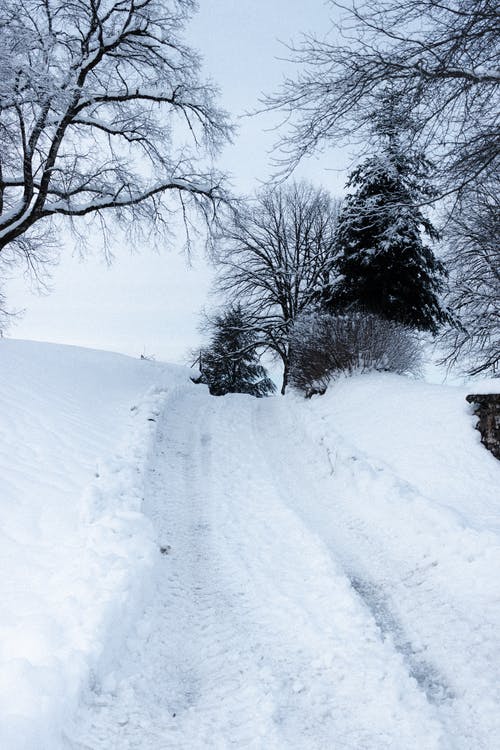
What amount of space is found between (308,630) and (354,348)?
9.14 metres

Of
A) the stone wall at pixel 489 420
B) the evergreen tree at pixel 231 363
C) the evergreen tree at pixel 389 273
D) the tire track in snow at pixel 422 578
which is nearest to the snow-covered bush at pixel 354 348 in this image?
the evergreen tree at pixel 389 273

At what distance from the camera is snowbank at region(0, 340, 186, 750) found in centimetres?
232

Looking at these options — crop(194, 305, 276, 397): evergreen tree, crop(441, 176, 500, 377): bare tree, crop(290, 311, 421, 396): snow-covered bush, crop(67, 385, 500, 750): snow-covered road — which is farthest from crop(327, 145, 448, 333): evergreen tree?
crop(194, 305, 276, 397): evergreen tree

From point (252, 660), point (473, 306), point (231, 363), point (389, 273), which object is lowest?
point (252, 660)

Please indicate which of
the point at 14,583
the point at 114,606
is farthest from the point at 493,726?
the point at 14,583

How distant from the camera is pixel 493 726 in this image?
2.42 metres

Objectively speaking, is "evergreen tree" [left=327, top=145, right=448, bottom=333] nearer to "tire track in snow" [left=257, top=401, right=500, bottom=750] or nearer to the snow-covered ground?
the snow-covered ground

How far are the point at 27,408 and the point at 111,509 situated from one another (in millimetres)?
3615

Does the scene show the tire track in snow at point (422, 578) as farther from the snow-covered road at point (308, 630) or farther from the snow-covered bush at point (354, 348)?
the snow-covered bush at point (354, 348)

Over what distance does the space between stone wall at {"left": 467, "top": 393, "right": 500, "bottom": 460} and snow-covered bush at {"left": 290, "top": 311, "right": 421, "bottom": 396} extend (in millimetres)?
4428

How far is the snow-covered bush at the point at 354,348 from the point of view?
11.4m

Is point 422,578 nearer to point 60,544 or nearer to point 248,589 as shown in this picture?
point 248,589

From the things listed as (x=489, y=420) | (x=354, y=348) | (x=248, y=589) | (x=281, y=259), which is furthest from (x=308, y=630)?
(x=281, y=259)

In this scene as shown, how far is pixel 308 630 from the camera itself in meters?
3.20
